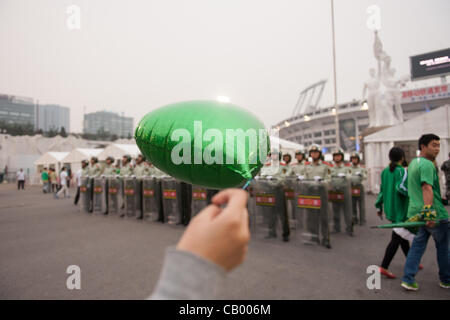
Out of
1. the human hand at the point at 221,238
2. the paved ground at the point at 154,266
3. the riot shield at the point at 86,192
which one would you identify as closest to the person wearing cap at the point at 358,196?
the paved ground at the point at 154,266

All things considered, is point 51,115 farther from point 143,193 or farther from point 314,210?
point 314,210

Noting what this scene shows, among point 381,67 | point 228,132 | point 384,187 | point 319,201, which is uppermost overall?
point 381,67

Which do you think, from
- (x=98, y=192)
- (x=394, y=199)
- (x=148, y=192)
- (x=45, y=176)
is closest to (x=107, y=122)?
(x=45, y=176)

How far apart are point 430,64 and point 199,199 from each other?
10680 mm

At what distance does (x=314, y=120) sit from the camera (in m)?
59.6

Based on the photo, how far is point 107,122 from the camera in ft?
279

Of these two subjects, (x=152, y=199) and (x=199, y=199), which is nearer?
(x=199, y=199)

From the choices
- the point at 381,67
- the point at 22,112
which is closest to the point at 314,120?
the point at 381,67

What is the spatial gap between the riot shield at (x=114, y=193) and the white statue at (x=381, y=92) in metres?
16.5

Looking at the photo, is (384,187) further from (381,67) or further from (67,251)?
(381,67)

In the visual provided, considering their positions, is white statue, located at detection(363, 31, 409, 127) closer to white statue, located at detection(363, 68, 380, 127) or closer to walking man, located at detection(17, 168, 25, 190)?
white statue, located at detection(363, 68, 380, 127)

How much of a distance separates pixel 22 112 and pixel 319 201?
279 ft

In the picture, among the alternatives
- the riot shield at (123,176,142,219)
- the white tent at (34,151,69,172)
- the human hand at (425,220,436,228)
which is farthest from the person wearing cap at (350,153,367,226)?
the white tent at (34,151,69,172)

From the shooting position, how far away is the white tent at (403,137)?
9719 millimetres
